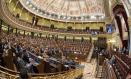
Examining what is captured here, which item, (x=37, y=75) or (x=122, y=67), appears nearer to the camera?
(x=122, y=67)

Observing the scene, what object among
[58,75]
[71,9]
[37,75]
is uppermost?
[71,9]

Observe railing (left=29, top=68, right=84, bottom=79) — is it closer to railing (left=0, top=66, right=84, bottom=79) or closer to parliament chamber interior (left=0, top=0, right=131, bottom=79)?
railing (left=0, top=66, right=84, bottom=79)

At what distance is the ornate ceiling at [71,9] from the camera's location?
46.2 meters

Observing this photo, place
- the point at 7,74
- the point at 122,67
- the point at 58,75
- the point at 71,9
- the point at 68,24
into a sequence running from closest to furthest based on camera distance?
1. the point at 122,67
2. the point at 7,74
3. the point at 58,75
4. the point at 71,9
5. the point at 68,24

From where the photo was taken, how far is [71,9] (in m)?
48.5

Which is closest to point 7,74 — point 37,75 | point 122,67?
point 37,75

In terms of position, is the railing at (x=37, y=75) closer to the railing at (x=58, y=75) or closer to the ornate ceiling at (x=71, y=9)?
the railing at (x=58, y=75)

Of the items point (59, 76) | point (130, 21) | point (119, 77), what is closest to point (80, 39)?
point (130, 21)

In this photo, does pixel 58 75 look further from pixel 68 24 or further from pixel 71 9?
pixel 71 9

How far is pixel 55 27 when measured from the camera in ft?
156

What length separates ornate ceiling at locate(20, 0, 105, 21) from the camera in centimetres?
4619

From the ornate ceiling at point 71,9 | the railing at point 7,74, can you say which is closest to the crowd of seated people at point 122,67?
the railing at point 7,74

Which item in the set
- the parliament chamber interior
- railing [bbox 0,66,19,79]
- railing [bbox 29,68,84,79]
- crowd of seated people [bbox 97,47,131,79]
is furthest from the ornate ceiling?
railing [bbox 0,66,19,79]

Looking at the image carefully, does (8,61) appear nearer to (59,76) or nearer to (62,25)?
(59,76)
